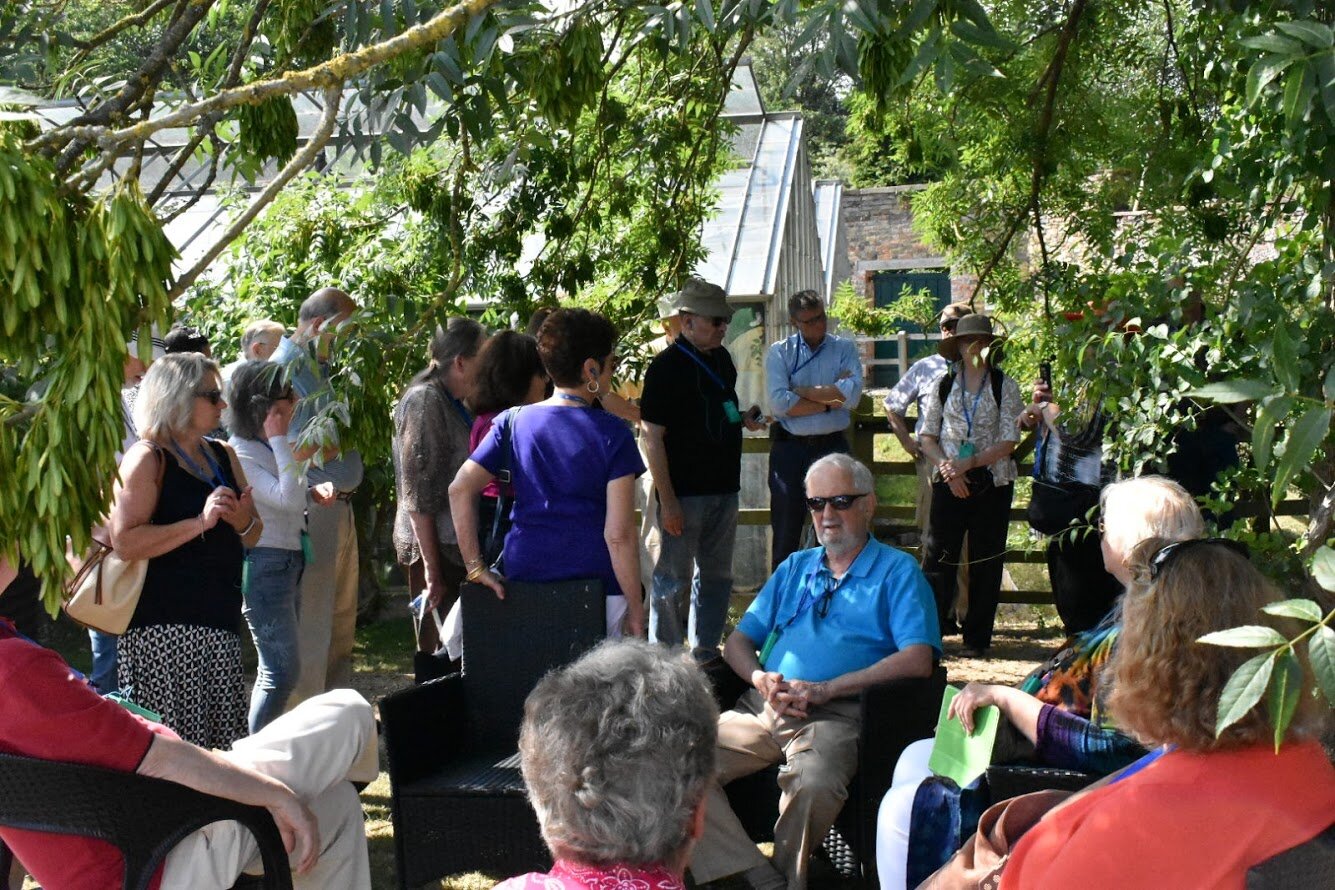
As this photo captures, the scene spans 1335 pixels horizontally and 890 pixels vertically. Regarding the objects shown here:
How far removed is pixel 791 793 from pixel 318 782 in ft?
4.22

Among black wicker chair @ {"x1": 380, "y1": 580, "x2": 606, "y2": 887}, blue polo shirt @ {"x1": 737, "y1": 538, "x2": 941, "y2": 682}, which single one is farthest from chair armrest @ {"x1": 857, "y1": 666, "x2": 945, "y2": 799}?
black wicker chair @ {"x1": 380, "y1": 580, "x2": 606, "y2": 887}

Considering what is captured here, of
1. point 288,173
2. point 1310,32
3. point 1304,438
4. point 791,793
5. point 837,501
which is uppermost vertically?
point 1310,32

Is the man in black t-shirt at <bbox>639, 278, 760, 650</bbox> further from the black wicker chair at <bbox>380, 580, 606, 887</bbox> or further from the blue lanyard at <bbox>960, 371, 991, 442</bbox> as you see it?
the black wicker chair at <bbox>380, 580, 606, 887</bbox>

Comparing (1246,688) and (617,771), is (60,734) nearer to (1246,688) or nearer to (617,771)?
(617,771)

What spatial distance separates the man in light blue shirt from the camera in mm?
7074

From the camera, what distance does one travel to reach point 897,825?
128 inches

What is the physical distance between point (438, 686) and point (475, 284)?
1673mm

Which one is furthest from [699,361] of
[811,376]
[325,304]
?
[325,304]

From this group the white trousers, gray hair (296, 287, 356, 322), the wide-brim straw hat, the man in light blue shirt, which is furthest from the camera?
the man in light blue shirt

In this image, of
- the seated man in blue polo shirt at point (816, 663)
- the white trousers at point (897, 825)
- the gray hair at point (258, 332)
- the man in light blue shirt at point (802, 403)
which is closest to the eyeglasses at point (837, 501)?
the seated man in blue polo shirt at point (816, 663)

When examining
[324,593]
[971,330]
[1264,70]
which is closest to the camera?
[1264,70]

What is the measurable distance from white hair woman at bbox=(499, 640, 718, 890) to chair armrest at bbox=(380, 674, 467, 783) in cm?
166

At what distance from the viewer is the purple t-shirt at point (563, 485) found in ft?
13.8

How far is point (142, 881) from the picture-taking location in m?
2.74
